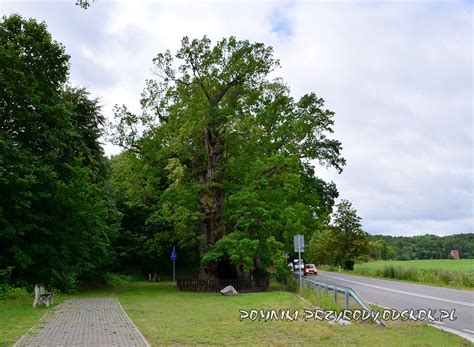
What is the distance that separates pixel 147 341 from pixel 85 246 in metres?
16.8

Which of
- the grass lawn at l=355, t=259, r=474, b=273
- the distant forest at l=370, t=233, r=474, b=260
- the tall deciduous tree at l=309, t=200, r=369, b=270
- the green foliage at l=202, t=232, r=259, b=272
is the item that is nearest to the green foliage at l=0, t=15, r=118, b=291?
the green foliage at l=202, t=232, r=259, b=272

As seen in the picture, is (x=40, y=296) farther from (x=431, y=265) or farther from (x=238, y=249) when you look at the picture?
(x=431, y=265)

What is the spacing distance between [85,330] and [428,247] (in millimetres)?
103820

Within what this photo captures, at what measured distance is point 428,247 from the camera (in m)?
105

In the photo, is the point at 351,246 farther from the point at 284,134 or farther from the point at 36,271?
the point at 36,271

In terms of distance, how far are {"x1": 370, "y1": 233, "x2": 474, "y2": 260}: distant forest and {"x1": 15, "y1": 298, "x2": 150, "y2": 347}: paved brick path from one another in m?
81.8

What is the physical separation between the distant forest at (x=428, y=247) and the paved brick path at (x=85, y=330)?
8175 cm

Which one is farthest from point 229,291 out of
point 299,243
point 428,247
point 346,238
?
point 428,247

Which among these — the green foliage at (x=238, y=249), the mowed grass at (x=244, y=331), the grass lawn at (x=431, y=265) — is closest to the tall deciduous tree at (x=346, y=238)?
the grass lawn at (x=431, y=265)

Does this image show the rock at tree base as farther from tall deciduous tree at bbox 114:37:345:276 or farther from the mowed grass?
the mowed grass

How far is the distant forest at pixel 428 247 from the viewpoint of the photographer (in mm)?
95562

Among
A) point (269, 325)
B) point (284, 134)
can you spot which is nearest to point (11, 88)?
point (284, 134)

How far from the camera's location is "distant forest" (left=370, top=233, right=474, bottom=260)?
95562mm

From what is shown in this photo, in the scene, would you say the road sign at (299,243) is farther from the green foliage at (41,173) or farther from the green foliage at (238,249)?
the green foliage at (41,173)
